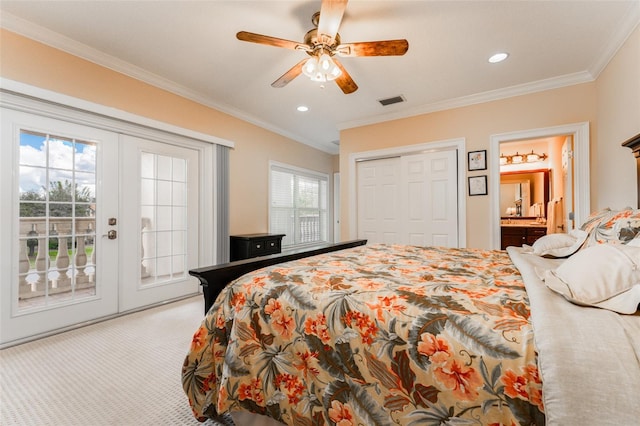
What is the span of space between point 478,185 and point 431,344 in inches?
134

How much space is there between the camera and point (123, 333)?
2.56 m

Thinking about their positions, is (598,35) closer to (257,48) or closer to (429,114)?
(429,114)

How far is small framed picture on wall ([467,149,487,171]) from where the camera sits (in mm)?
3670

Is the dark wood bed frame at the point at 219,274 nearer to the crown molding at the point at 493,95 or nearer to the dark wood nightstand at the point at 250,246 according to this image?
the dark wood nightstand at the point at 250,246

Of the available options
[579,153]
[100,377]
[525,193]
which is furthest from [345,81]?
[525,193]

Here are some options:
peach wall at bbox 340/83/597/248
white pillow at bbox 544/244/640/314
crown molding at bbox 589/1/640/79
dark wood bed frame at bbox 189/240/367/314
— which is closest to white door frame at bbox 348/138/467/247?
peach wall at bbox 340/83/597/248

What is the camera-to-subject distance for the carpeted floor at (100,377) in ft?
5.00

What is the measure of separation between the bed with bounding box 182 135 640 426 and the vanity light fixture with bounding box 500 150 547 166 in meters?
4.34

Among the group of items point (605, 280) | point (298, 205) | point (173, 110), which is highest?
point (173, 110)

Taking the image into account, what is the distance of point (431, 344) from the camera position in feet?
2.97

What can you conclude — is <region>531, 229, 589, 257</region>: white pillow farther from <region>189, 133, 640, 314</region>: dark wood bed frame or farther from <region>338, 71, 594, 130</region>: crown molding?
<region>338, 71, 594, 130</region>: crown molding

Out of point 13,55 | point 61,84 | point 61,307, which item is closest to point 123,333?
point 61,307

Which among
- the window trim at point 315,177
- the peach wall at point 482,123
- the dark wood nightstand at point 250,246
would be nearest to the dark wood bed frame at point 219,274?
the dark wood nightstand at point 250,246

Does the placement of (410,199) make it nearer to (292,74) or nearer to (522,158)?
(292,74)
